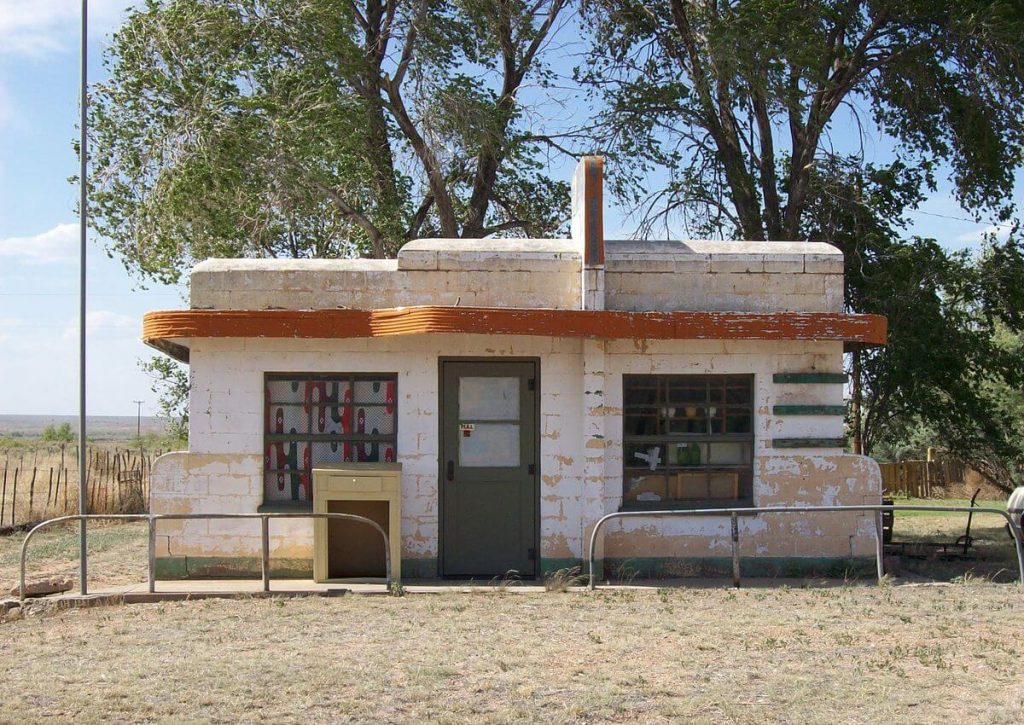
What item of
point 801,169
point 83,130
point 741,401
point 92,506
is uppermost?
point 801,169

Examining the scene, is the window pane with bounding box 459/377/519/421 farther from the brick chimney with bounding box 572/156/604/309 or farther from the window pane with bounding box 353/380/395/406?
the brick chimney with bounding box 572/156/604/309

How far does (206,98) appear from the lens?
1831 centimetres

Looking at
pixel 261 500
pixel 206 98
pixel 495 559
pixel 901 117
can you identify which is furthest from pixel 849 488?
pixel 206 98

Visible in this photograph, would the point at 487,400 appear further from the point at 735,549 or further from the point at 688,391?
the point at 735,549

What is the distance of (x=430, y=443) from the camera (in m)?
11.7

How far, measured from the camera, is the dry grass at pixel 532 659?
6.64 m

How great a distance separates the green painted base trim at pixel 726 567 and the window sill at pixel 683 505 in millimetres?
514

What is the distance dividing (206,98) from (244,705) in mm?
13629

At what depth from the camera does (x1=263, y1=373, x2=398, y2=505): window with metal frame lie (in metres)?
11.7

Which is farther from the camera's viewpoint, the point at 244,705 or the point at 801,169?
the point at 801,169

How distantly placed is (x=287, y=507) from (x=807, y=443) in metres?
5.42

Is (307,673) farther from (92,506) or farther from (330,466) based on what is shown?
(92,506)

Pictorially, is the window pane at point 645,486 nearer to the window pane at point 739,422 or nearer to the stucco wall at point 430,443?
the stucco wall at point 430,443

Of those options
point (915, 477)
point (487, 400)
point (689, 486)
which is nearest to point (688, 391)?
point (689, 486)
